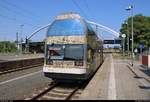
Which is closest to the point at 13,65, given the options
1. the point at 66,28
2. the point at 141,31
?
the point at 66,28

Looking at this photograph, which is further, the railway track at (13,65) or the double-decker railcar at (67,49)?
the railway track at (13,65)

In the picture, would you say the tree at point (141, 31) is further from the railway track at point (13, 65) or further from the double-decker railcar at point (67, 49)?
the double-decker railcar at point (67, 49)

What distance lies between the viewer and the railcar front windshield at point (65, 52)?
50.9 feet

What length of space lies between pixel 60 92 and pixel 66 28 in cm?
348

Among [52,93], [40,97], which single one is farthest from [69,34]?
[40,97]

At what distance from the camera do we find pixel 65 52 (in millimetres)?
15703

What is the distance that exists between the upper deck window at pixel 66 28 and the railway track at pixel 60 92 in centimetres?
281

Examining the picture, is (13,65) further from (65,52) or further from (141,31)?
(141,31)

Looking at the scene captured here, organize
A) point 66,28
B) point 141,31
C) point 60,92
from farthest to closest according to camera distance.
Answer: point 141,31 < point 66,28 < point 60,92

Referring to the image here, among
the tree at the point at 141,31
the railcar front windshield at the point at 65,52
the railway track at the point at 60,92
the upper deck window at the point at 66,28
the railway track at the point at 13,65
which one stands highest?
the tree at the point at 141,31

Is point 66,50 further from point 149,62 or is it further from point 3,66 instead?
point 149,62

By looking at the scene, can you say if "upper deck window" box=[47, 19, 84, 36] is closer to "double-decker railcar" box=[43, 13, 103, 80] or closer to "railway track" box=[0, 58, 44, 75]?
"double-decker railcar" box=[43, 13, 103, 80]

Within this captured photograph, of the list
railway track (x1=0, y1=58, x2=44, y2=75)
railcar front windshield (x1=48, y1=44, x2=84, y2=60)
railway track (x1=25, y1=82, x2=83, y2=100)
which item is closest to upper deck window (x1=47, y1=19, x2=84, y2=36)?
railcar front windshield (x1=48, y1=44, x2=84, y2=60)

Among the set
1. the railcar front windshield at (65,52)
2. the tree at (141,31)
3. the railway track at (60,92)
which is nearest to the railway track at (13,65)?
the railway track at (60,92)
